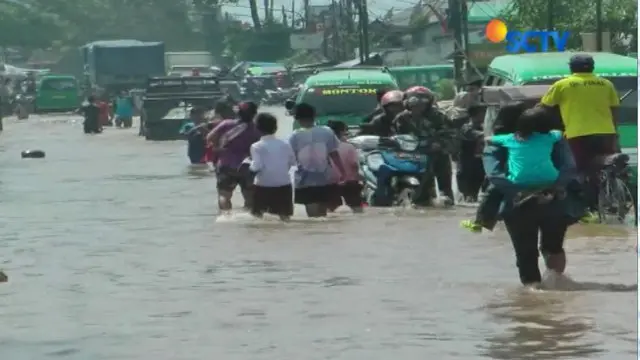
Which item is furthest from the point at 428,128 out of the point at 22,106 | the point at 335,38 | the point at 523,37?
the point at 335,38

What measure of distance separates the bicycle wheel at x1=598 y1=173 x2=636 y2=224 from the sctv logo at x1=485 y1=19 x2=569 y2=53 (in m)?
18.2

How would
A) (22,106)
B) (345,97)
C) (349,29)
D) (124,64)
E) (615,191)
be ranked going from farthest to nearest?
(349,29) < (124,64) < (22,106) < (345,97) < (615,191)

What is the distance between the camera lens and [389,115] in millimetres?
19375

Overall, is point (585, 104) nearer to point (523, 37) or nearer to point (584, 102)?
Result: point (584, 102)

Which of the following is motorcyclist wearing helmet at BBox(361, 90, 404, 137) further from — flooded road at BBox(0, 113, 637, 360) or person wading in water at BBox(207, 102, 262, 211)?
person wading in water at BBox(207, 102, 262, 211)

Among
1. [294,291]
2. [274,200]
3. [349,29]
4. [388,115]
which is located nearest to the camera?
[294,291]

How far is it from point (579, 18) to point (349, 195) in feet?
77.1

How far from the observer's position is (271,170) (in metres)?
17.0

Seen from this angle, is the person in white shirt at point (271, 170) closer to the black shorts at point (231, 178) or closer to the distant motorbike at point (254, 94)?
the black shorts at point (231, 178)

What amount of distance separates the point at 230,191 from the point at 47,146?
25176 mm

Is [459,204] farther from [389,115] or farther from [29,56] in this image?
[29,56]

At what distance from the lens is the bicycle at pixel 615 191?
15320 mm

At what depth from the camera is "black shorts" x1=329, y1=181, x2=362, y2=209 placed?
17.8 meters

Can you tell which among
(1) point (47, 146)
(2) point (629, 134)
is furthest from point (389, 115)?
(1) point (47, 146)
